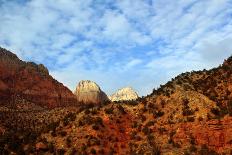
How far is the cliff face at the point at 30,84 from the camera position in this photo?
142 metres

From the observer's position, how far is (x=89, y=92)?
563 feet

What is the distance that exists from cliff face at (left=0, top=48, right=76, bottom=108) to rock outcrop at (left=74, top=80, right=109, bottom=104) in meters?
7.75

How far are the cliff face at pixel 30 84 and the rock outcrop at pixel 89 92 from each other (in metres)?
7.75

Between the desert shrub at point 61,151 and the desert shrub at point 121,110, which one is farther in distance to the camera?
the desert shrub at point 121,110

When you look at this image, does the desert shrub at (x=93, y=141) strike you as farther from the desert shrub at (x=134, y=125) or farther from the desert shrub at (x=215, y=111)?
the desert shrub at (x=215, y=111)

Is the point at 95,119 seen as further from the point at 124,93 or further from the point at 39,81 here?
the point at 124,93

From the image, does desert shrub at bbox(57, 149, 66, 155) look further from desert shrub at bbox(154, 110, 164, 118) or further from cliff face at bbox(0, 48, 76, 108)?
cliff face at bbox(0, 48, 76, 108)

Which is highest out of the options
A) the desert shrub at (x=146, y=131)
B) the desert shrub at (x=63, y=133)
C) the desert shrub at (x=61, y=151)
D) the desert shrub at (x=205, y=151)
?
the desert shrub at (x=63, y=133)

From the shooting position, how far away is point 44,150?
124 ft

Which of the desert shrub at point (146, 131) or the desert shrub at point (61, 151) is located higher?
the desert shrub at point (146, 131)

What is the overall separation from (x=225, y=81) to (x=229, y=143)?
435 inches

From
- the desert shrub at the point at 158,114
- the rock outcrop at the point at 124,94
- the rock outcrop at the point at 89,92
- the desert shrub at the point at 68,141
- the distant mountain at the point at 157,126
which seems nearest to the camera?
the distant mountain at the point at 157,126

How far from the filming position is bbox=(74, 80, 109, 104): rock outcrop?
169375mm

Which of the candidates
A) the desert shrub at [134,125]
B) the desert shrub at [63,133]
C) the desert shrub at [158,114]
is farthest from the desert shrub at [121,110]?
the desert shrub at [63,133]
